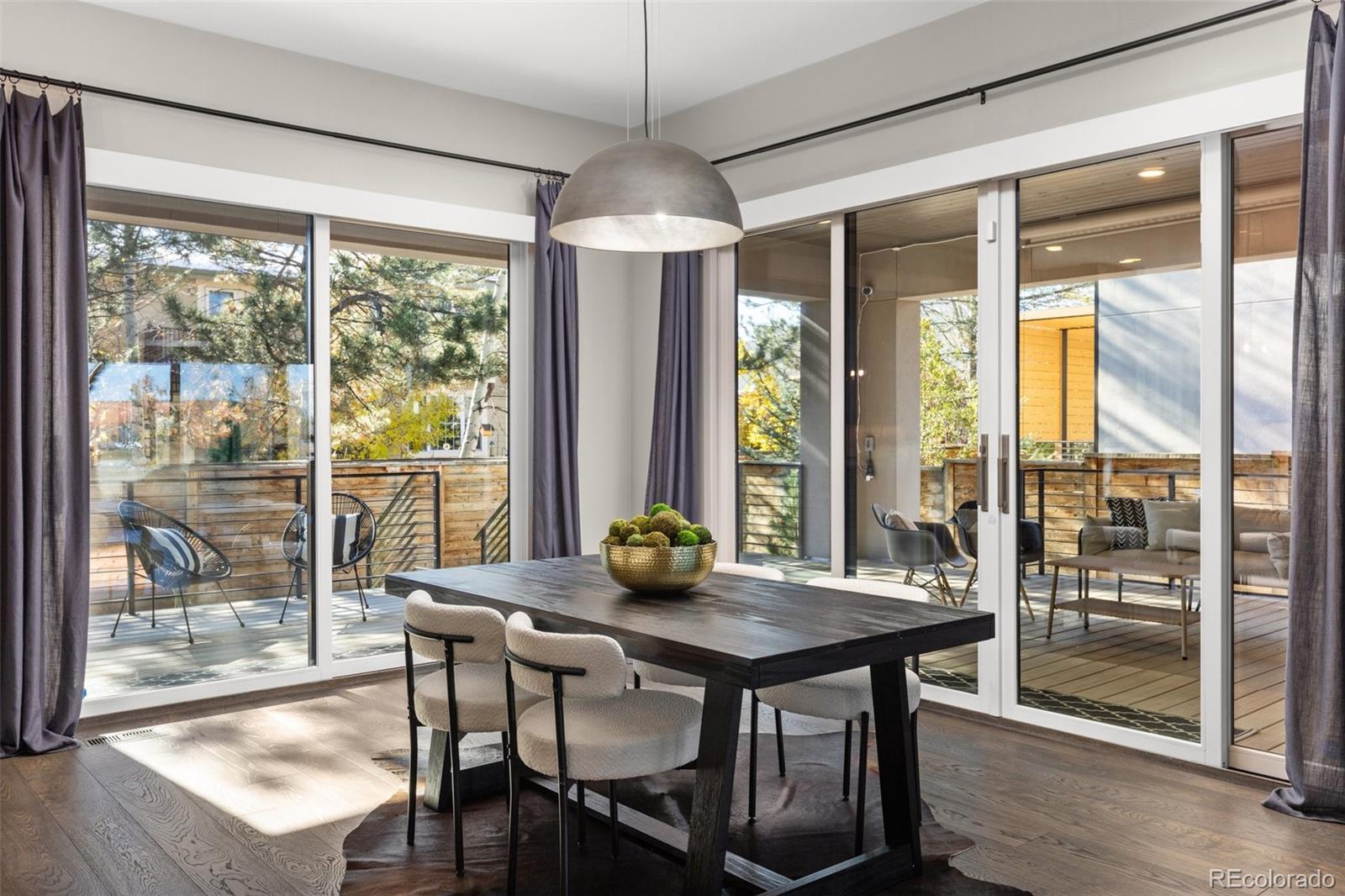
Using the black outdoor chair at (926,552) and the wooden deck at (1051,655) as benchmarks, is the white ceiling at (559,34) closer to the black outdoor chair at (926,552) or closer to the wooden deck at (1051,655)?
the black outdoor chair at (926,552)

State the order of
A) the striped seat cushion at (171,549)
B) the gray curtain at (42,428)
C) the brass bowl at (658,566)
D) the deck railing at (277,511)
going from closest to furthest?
the brass bowl at (658,566) < the gray curtain at (42,428) < the deck railing at (277,511) < the striped seat cushion at (171,549)

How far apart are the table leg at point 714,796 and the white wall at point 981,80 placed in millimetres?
2818

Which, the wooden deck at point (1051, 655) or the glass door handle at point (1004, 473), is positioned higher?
the glass door handle at point (1004, 473)

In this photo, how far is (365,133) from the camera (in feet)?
16.3

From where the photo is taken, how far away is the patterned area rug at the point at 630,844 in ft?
8.73

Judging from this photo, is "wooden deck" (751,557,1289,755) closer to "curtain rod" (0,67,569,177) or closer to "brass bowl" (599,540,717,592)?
"brass bowl" (599,540,717,592)

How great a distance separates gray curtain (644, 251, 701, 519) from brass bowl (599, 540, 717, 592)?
8.36 ft

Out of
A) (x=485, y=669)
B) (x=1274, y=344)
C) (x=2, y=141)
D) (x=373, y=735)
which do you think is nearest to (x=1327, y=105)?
(x=1274, y=344)

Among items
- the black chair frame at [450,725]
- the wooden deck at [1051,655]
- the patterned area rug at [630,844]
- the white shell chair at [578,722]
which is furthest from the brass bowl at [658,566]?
the wooden deck at [1051,655]

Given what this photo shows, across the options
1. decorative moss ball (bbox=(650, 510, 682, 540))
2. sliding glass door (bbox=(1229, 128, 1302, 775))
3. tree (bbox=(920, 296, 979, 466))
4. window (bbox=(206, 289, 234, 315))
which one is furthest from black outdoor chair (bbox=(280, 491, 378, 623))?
sliding glass door (bbox=(1229, 128, 1302, 775))

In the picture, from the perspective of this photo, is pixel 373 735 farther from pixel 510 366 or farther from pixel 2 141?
pixel 2 141

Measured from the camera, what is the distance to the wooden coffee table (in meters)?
3.68

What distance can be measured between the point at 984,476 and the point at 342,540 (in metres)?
3.06

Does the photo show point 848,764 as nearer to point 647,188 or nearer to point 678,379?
point 647,188
